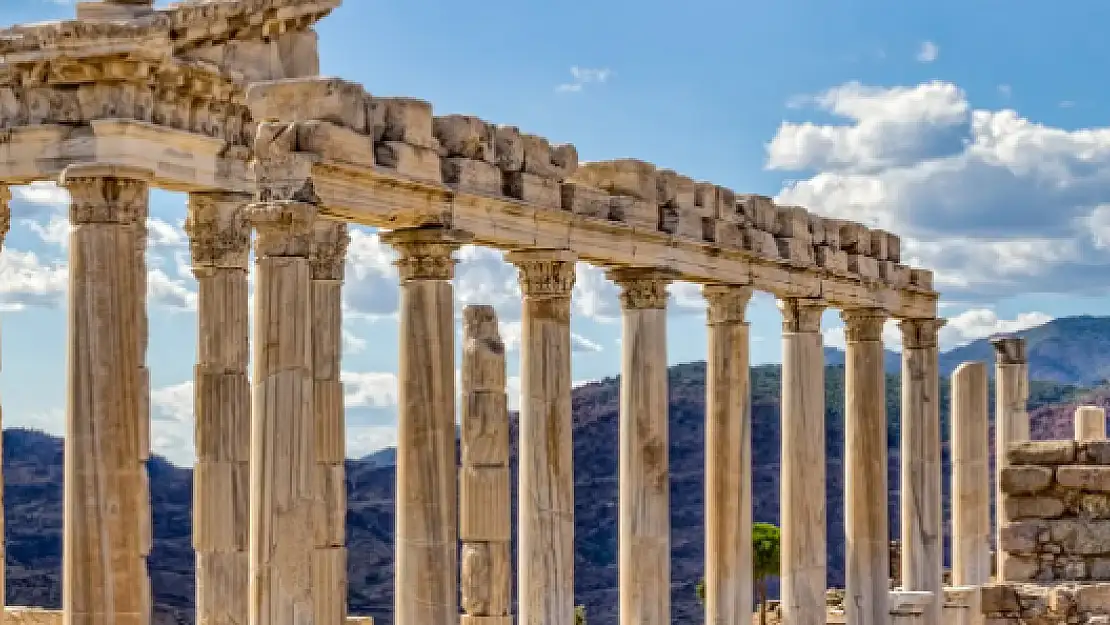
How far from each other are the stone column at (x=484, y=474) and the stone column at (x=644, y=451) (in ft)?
19.8

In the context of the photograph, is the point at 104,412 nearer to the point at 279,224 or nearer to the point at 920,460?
the point at 279,224

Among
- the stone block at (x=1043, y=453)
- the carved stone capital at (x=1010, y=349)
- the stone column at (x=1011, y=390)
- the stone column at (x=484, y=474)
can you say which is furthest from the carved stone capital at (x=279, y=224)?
the carved stone capital at (x=1010, y=349)

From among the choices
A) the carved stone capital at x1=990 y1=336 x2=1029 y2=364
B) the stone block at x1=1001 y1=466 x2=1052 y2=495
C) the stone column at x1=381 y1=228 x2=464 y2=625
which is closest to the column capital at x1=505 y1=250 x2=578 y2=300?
the stone column at x1=381 y1=228 x2=464 y2=625

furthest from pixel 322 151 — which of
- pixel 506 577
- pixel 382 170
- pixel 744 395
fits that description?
pixel 744 395

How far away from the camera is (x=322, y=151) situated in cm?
Result: 2505

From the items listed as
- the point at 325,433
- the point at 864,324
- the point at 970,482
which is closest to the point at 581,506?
the point at 970,482

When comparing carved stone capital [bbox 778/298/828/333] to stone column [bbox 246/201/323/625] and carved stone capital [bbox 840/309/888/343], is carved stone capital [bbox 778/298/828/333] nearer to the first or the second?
carved stone capital [bbox 840/309/888/343]

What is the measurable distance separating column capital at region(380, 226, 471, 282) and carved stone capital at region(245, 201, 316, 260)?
155 inches

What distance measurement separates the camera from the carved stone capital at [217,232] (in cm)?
3334

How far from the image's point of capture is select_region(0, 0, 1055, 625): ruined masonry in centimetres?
2498

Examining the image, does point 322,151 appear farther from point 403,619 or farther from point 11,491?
point 11,491

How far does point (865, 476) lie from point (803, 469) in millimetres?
3391

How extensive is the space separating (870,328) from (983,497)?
7300mm

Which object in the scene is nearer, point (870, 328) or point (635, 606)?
point (635, 606)
